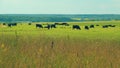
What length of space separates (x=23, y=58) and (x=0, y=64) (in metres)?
0.82

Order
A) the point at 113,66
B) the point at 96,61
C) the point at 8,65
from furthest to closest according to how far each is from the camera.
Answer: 1. the point at 96,61
2. the point at 113,66
3. the point at 8,65

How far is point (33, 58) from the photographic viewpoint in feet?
24.6

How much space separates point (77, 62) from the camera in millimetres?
7219

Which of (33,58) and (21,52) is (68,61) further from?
(21,52)

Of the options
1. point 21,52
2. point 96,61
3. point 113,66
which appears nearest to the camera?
point 113,66

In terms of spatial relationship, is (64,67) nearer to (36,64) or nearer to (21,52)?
(36,64)

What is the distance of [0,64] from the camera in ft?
21.7

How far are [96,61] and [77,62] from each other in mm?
607

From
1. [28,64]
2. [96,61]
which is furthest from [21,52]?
[96,61]

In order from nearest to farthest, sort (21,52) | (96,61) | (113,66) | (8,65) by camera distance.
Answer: (8,65)
(113,66)
(96,61)
(21,52)

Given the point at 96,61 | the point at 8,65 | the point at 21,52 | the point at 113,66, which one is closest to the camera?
the point at 8,65

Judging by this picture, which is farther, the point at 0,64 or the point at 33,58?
the point at 33,58

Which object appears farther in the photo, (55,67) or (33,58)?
(33,58)

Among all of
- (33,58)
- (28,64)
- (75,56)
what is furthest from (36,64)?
(75,56)
